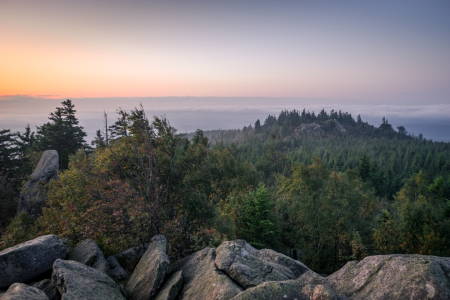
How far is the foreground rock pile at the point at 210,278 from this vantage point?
7.23 meters

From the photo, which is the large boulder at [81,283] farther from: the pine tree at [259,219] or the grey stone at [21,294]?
the pine tree at [259,219]

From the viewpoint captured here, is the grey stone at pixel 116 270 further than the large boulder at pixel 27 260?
Yes

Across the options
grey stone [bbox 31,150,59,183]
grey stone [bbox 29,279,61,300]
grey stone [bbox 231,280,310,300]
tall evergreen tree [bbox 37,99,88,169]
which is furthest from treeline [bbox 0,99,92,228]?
grey stone [bbox 231,280,310,300]

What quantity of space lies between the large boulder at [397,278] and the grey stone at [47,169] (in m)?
39.9

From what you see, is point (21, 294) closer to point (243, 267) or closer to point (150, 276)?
point (150, 276)

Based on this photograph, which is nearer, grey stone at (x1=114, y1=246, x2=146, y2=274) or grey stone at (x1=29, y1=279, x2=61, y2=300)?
grey stone at (x1=29, y1=279, x2=61, y2=300)

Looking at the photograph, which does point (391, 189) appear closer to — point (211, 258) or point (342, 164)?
point (342, 164)

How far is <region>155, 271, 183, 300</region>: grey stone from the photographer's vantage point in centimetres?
833

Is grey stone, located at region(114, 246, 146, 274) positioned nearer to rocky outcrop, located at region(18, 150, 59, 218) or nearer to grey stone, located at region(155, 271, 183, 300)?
grey stone, located at region(155, 271, 183, 300)

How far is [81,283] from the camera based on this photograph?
26.0ft

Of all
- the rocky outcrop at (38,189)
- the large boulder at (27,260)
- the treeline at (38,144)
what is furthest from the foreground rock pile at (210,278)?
the treeline at (38,144)

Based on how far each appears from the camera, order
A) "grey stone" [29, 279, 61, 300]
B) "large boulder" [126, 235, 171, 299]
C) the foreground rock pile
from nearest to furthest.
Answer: the foreground rock pile
"grey stone" [29, 279, 61, 300]
"large boulder" [126, 235, 171, 299]

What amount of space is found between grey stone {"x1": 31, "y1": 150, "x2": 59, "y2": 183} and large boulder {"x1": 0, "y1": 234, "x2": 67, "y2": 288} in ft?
101

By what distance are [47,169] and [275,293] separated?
3998 centimetres
